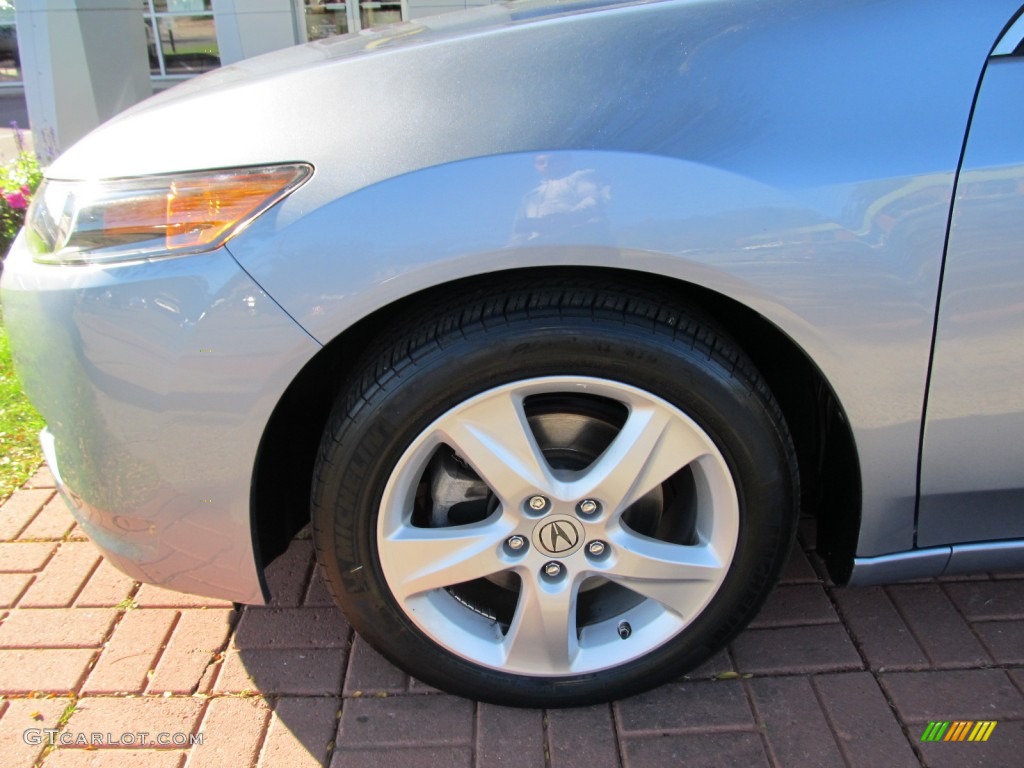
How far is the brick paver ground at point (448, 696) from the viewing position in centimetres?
176

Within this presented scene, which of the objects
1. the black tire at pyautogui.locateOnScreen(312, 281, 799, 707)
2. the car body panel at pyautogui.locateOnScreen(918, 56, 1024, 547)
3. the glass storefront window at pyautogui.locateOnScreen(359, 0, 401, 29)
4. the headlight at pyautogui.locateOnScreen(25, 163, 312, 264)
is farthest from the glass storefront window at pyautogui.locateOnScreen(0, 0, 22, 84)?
the car body panel at pyautogui.locateOnScreen(918, 56, 1024, 547)

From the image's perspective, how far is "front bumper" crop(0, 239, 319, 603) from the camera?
150 cm

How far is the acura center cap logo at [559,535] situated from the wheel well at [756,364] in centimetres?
48

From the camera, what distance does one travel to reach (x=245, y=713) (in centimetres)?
187

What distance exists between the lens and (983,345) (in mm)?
1521

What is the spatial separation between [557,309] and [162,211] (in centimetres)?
76

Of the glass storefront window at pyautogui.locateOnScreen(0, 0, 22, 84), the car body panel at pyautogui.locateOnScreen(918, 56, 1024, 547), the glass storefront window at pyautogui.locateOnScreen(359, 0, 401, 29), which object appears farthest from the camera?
the glass storefront window at pyautogui.locateOnScreen(0, 0, 22, 84)

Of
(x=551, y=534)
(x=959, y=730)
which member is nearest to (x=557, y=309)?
(x=551, y=534)

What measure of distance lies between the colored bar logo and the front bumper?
1.46 m

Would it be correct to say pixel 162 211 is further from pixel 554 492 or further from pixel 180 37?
pixel 180 37

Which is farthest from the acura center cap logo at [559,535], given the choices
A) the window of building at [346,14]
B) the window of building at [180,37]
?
the window of building at [180,37]

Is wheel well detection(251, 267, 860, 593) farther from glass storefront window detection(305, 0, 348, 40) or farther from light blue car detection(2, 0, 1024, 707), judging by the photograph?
glass storefront window detection(305, 0, 348, 40)

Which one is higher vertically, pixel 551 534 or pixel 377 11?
pixel 377 11

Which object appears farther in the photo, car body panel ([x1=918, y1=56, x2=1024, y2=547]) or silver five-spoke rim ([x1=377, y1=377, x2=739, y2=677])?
silver five-spoke rim ([x1=377, y1=377, x2=739, y2=677])
